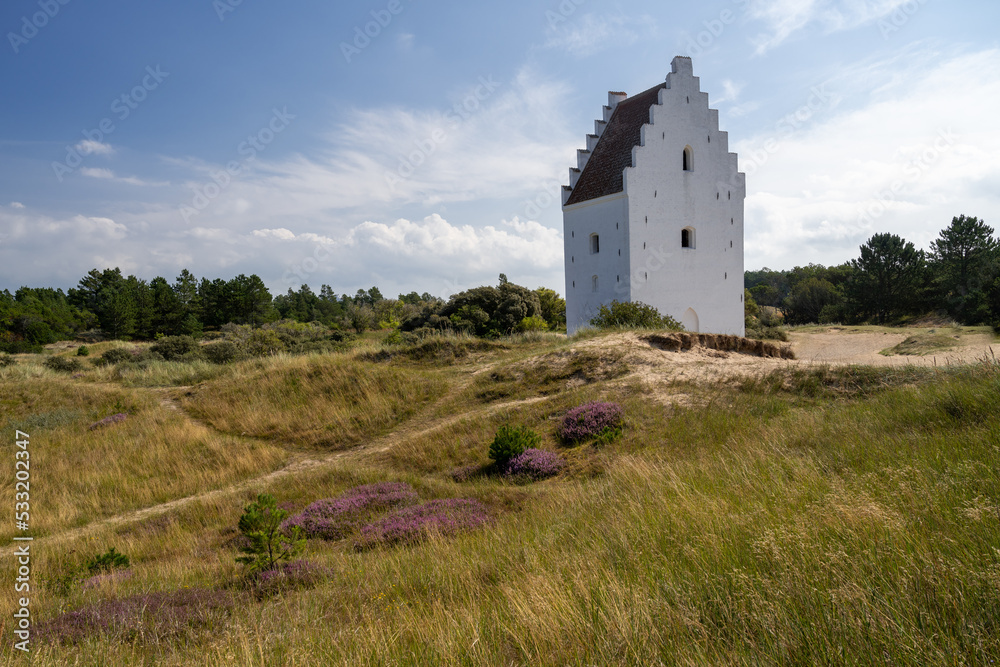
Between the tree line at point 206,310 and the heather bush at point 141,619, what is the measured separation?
23.7m

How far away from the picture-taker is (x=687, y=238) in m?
25.3

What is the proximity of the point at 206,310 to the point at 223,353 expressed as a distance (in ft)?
89.8

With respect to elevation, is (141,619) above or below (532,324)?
below

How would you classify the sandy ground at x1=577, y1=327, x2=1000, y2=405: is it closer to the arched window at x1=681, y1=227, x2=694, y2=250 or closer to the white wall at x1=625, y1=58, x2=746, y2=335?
the white wall at x1=625, y1=58, x2=746, y2=335

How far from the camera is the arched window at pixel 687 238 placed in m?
25.0

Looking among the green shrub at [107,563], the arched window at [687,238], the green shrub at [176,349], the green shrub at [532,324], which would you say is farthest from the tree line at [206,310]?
the green shrub at [107,563]

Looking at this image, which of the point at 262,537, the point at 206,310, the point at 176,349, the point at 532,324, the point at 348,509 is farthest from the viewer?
the point at 206,310

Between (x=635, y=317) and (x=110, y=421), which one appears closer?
(x=110, y=421)

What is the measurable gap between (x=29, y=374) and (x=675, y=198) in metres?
28.3

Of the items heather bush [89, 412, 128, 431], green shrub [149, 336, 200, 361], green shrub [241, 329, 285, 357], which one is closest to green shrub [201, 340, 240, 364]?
green shrub [241, 329, 285, 357]

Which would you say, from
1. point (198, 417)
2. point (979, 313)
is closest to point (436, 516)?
point (198, 417)


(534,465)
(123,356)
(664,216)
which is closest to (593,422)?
(534,465)

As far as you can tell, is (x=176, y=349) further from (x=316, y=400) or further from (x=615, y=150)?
(x=615, y=150)

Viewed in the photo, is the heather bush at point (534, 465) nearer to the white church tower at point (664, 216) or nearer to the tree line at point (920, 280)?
the white church tower at point (664, 216)
